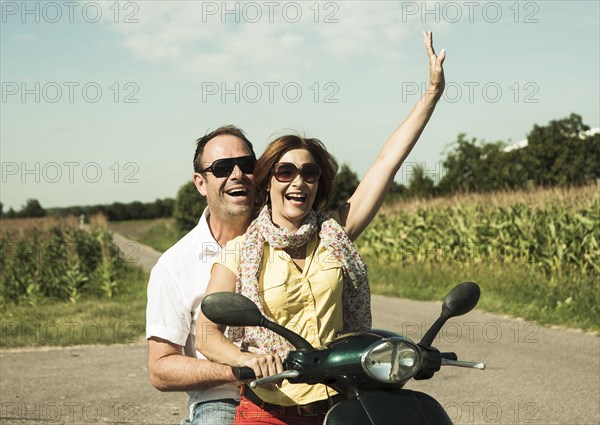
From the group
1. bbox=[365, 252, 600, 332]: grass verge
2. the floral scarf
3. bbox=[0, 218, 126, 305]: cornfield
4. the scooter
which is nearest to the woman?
the floral scarf

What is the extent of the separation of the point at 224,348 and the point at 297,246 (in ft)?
1.44

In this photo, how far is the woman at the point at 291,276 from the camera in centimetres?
278

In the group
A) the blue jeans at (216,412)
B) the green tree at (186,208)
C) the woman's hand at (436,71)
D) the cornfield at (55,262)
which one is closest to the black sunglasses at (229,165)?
the woman's hand at (436,71)

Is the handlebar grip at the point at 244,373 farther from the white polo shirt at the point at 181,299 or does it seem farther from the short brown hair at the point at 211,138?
the short brown hair at the point at 211,138

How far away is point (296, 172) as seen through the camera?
2.98 m

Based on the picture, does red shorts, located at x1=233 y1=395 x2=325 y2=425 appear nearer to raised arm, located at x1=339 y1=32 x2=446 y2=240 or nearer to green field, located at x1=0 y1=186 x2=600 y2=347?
raised arm, located at x1=339 y1=32 x2=446 y2=240

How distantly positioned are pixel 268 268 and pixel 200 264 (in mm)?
787

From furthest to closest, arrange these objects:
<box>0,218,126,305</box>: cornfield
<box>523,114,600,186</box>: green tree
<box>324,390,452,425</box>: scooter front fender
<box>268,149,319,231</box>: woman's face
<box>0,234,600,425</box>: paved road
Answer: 1. <box>523,114,600,186</box>: green tree
2. <box>0,218,126,305</box>: cornfield
3. <box>0,234,600,425</box>: paved road
4. <box>268,149,319,231</box>: woman's face
5. <box>324,390,452,425</box>: scooter front fender

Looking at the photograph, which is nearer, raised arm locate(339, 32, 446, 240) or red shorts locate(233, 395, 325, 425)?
red shorts locate(233, 395, 325, 425)

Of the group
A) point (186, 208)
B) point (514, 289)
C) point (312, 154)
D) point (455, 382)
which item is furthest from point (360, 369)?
point (186, 208)

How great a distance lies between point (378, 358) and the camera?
90.3 inches

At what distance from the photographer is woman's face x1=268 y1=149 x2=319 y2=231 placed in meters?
2.96

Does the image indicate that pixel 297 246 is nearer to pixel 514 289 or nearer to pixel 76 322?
pixel 76 322

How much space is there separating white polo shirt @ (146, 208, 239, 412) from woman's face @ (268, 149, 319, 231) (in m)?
0.68
